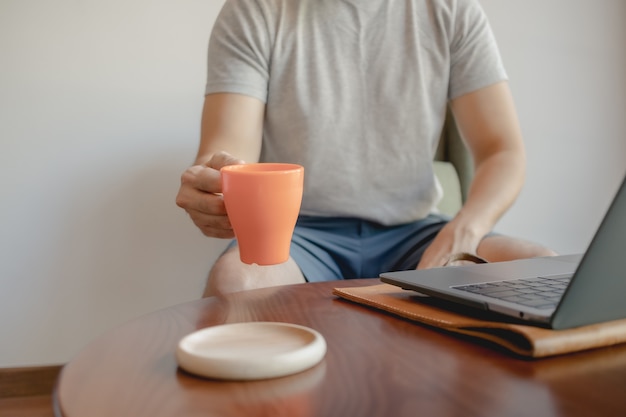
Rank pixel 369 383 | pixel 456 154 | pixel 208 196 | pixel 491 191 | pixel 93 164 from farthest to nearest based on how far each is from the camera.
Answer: pixel 456 154, pixel 93 164, pixel 491 191, pixel 208 196, pixel 369 383

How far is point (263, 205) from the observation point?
2.15ft

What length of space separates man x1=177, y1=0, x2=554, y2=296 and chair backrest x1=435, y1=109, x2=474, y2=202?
37 cm

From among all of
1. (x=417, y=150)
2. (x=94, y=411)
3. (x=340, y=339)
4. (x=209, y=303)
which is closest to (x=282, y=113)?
(x=417, y=150)

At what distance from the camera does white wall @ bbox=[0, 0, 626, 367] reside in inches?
62.9

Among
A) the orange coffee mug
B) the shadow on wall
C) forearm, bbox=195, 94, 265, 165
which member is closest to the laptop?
the orange coffee mug

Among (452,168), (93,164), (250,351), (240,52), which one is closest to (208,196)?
(250,351)

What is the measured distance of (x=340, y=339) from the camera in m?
0.55

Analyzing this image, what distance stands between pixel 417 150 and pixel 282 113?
0.30m

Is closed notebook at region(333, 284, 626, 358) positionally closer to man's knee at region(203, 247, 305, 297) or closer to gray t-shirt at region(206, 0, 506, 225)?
man's knee at region(203, 247, 305, 297)

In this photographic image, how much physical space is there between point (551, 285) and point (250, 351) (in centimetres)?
33

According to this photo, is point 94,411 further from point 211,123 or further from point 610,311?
point 211,123

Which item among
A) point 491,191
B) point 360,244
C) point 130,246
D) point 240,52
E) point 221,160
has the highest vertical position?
point 240,52

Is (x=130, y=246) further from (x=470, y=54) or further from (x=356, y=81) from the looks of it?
(x=470, y=54)

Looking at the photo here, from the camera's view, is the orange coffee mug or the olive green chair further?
the olive green chair
